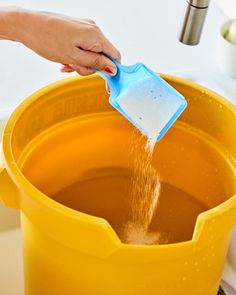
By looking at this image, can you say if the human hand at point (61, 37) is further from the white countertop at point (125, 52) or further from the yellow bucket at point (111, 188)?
the white countertop at point (125, 52)

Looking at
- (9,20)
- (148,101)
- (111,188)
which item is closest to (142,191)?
(111,188)

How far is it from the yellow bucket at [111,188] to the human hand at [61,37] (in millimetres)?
75

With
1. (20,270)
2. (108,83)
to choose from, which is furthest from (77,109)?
(20,270)

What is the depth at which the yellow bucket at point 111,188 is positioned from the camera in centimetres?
59

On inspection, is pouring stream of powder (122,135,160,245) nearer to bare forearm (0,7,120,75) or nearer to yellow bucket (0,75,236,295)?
yellow bucket (0,75,236,295)

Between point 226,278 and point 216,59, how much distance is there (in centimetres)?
40

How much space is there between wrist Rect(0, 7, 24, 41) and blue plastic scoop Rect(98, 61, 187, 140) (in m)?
0.12

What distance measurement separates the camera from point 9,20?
2.19 ft

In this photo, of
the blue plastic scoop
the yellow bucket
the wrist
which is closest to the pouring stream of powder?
the yellow bucket

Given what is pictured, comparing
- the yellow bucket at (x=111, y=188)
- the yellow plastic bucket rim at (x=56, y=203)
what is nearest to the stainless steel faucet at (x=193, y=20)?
the yellow bucket at (x=111, y=188)

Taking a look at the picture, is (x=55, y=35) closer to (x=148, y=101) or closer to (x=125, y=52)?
(x=148, y=101)

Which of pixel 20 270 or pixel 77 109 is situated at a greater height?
pixel 77 109

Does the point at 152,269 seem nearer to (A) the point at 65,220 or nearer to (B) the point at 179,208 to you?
(A) the point at 65,220

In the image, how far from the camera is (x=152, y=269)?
1.99 feet
